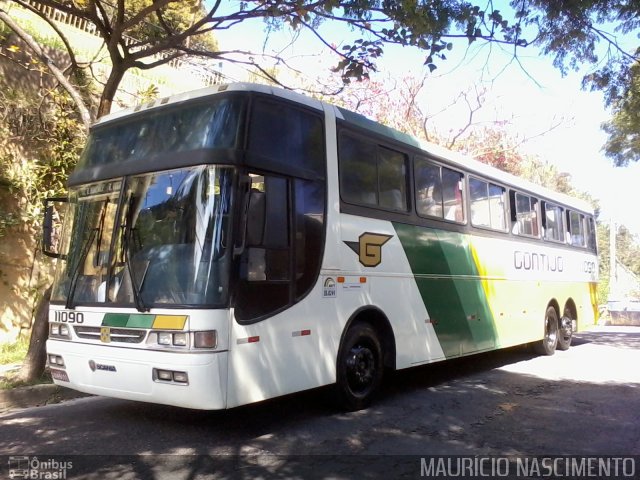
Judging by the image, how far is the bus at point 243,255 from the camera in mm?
4742

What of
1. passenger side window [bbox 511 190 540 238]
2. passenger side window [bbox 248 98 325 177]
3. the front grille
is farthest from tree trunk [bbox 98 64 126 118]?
passenger side window [bbox 511 190 540 238]

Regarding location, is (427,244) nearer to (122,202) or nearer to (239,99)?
(239,99)

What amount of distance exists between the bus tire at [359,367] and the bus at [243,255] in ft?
0.07

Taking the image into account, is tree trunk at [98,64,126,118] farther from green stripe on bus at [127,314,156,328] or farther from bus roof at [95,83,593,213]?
green stripe on bus at [127,314,156,328]

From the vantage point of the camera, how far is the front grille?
192 inches

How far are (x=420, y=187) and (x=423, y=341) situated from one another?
198 centimetres

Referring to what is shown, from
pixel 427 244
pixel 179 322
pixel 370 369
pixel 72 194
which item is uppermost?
pixel 72 194

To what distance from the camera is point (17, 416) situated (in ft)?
20.1

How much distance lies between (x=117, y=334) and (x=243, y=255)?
4.44 ft

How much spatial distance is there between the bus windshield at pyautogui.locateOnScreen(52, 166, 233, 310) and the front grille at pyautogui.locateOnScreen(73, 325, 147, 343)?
0.23m

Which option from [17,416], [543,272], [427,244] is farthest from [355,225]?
[543,272]
